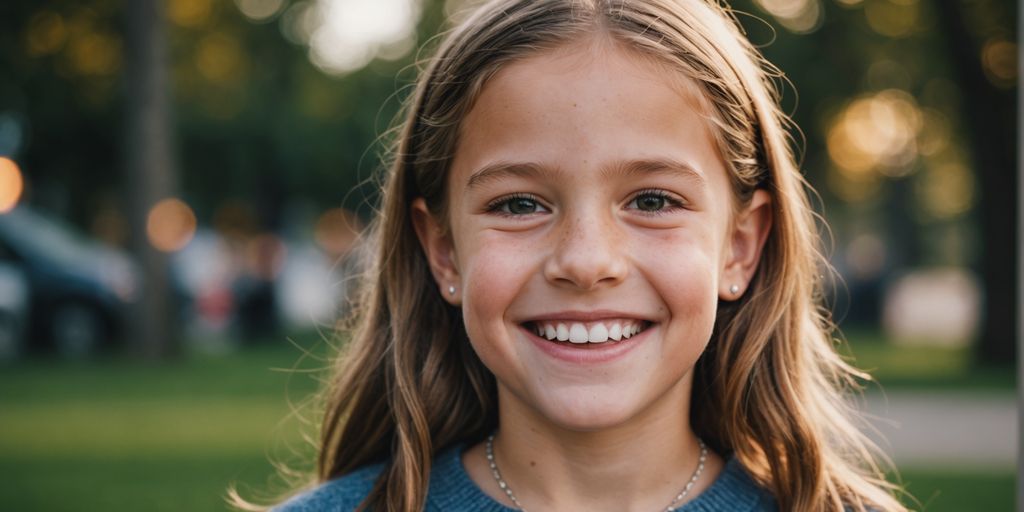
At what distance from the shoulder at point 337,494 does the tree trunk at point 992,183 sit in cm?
1311

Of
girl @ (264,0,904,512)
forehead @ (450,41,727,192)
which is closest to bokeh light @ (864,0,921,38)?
girl @ (264,0,904,512)

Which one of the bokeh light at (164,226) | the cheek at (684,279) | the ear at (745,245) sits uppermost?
the bokeh light at (164,226)

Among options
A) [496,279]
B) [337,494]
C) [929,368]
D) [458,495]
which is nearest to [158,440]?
[337,494]

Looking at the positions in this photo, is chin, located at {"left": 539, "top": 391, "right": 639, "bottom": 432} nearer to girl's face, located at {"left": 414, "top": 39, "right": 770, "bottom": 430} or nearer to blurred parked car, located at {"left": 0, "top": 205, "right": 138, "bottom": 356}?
girl's face, located at {"left": 414, "top": 39, "right": 770, "bottom": 430}

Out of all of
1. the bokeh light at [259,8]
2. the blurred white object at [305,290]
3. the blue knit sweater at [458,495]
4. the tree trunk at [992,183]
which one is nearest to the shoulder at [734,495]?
the blue knit sweater at [458,495]

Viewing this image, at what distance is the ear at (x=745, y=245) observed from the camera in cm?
248

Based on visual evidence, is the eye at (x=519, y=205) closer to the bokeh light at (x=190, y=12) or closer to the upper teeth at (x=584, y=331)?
the upper teeth at (x=584, y=331)

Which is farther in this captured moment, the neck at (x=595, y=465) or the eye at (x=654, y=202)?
the neck at (x=595, y=465)

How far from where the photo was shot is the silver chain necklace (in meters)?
2.42

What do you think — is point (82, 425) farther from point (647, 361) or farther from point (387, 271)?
point (647, 361)

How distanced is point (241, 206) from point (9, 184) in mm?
13054

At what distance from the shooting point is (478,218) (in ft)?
7.59

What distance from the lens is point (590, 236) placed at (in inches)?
85.1

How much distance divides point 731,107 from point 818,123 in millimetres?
17083
